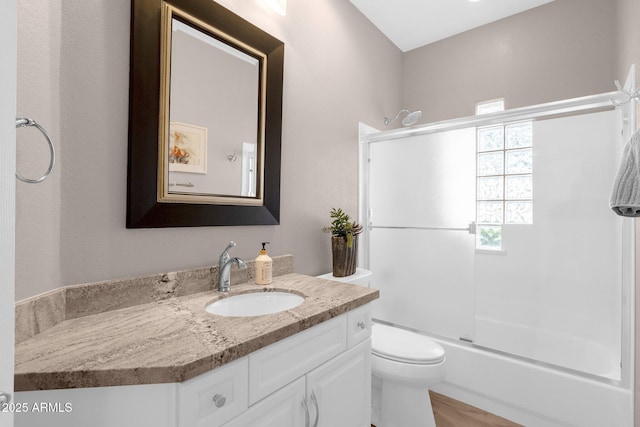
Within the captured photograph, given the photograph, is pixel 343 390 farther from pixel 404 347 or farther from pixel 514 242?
pixel 514 242

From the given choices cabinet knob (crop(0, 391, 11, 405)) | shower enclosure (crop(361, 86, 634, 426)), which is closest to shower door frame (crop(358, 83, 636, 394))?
shower enclosure (crop(361, 86, 634, 426))

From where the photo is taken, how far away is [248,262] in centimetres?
145

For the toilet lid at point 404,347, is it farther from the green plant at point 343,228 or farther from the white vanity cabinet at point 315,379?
the green plant at point 343,228

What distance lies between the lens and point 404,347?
5.48 feet

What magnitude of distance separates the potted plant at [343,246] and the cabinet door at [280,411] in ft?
3.02

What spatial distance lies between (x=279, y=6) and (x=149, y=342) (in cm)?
168

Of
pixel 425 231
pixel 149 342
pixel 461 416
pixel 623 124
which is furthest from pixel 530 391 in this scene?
pixel 149 342

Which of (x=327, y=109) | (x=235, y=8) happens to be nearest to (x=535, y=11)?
(x=327, y=109)

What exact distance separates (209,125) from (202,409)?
1057 millimetres

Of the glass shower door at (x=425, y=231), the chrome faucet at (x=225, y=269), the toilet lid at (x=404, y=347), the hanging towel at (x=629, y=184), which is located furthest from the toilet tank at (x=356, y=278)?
the hanging towel at (x=629, y=184)

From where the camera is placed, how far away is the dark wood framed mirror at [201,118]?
109 centimetres

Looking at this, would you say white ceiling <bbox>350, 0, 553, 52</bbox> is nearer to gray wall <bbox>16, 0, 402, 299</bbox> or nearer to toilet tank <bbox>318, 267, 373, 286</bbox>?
gray wall <bbox>16, 0, 402, 299</bbox>

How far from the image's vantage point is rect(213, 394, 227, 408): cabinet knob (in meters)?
0.72

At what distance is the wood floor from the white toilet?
26cm
